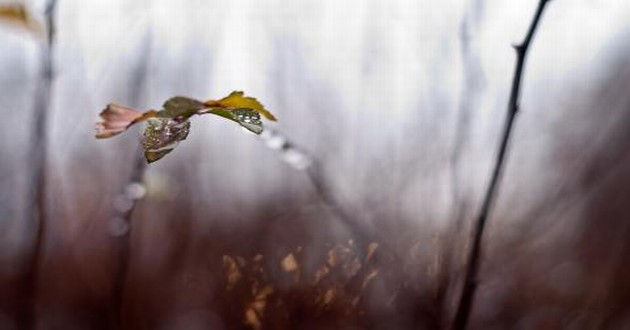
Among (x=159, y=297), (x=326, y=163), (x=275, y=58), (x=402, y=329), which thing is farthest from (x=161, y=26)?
(x=402, y=329)

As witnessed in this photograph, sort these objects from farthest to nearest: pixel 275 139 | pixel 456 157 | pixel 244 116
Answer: pixel 456 157 < pixel 275 139 < pixel 244 116

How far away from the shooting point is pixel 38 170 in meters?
0.76

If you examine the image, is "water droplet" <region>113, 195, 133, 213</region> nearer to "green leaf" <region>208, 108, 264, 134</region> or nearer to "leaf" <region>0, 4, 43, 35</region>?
"leaf" <region>0, 4, 43, 35</region>

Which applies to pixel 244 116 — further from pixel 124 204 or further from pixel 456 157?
pixel 124 204

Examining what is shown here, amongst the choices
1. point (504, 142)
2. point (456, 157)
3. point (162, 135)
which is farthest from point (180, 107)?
point (456, 157)

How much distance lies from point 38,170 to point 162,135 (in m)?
0.60

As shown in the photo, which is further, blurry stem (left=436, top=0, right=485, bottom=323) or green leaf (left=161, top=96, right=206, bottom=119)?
blurry stem (left=436, top=0, right=485, bottom=323)

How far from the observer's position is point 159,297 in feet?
3.69

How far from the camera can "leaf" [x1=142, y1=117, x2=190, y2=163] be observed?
22 centimetres

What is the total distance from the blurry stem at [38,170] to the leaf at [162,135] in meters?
0.25

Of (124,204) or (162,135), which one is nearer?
(162,135)

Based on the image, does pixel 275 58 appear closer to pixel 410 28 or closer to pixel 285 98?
pixel 285 98

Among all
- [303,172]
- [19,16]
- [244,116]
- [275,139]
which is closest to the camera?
[244,116]

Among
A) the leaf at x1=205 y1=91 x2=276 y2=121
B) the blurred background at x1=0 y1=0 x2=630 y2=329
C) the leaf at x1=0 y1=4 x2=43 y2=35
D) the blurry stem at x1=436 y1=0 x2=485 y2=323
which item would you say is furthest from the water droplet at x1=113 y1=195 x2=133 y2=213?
the leaf at x1=205 y1=91 x2=276 y2=121
